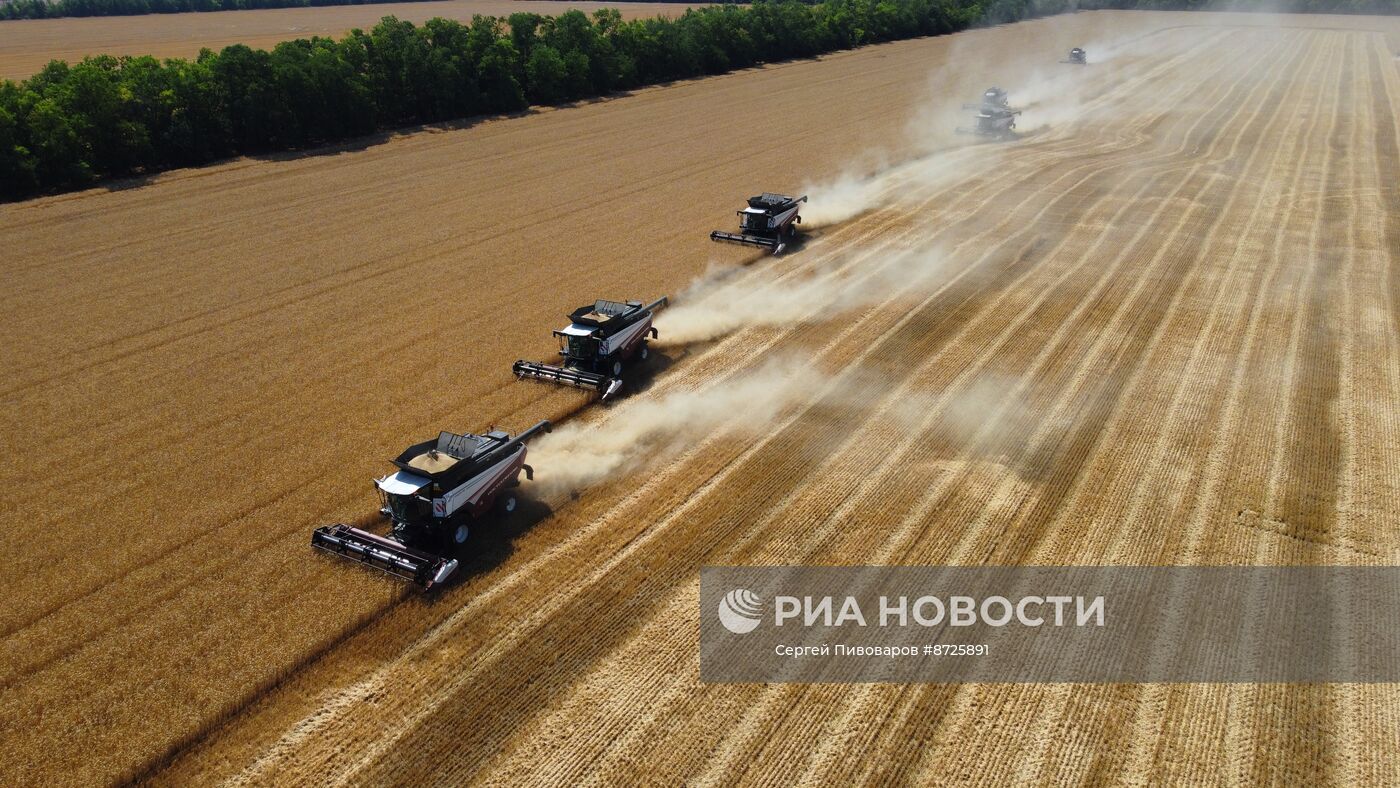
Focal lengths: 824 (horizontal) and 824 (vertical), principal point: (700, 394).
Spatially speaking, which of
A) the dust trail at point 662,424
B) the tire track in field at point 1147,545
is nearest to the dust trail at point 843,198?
the tire track in field at point 1147,545

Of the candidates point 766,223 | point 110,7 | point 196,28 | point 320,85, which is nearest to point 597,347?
point 766,223

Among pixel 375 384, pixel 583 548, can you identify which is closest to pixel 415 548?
pixel 583 548

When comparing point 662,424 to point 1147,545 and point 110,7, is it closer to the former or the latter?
point 1147,545

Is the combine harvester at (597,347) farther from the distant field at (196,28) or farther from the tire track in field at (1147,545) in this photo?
the distant field at (196,28)

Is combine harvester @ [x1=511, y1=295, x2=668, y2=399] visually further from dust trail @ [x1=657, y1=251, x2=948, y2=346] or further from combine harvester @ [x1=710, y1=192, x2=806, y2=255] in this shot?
combine harvester @ [x1=710, y1=192, x2=806, y2=255]

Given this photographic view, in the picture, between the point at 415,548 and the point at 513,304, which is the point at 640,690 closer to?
the point at 415,548
